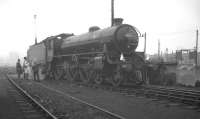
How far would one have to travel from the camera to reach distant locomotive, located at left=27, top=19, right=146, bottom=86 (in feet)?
48.0

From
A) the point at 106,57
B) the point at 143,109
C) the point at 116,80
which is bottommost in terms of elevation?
the point at 143,109

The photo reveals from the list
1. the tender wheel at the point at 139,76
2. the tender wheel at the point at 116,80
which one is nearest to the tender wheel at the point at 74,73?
the tender wheel at the point at 116,80

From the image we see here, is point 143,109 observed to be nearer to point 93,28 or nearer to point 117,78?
point 117,78

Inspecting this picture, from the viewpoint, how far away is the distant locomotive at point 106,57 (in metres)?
14.6

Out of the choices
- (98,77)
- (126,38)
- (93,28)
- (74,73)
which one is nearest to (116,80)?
(98,77)

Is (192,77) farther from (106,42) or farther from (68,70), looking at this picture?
(68,70)

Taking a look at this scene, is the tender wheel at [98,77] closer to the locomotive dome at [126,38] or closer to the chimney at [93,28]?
the locomotive dome at [126,38]

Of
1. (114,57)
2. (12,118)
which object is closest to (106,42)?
(114,57)

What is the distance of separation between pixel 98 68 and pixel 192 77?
731 cm

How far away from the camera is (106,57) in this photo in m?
14.9

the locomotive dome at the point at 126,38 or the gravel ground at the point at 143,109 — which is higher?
the locomotive dome at the point at 126,38

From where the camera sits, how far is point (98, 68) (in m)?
15.2

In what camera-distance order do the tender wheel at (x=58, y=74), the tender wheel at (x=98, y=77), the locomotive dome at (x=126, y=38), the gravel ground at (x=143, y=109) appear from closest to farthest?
the gravel ground at (x=143, y=109), the locomotive dome at (x=126, y=38), the tender wheel at (x=98, y=77), the tender wheel at (x=58, y=74)

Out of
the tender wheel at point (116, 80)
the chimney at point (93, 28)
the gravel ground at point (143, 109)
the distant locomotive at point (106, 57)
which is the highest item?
the chimney at point (93, 28)
